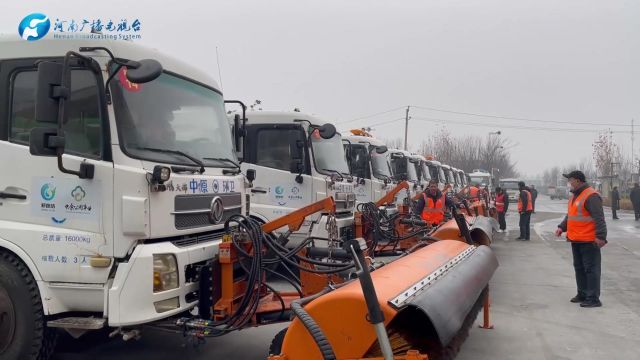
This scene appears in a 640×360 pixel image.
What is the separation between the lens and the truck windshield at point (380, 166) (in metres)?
12.7

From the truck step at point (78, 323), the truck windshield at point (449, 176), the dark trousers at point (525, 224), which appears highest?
the truck windshield at point (449, 176)

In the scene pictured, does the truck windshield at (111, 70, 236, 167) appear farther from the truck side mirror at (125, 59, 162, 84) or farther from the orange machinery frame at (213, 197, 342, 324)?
the orange machinery frame at (213, 197, 342, 324)

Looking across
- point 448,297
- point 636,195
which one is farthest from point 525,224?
point 448,297

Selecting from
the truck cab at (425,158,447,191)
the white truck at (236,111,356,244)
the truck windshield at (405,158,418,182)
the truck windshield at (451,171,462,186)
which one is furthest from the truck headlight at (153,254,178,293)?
the truck windshield at (451,171,462,186)

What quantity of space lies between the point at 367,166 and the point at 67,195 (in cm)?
837

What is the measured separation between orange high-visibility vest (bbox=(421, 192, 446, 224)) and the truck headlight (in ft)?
23.1

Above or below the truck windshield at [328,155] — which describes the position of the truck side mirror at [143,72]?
above

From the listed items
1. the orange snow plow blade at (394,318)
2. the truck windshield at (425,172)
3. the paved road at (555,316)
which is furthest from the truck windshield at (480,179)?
the orange snow plow blade at (394,318)

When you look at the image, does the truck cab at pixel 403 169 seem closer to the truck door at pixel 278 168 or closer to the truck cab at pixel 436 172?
the truck cab at pixel 436 172

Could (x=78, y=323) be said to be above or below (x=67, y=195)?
below

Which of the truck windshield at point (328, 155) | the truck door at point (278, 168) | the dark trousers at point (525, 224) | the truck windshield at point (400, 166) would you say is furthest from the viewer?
the dark trousers at point (525, 224)

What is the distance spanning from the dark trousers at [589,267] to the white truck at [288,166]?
3.42 meters

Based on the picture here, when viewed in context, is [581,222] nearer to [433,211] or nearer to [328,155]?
[433,211]

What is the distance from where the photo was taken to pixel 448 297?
3412 millimetres
